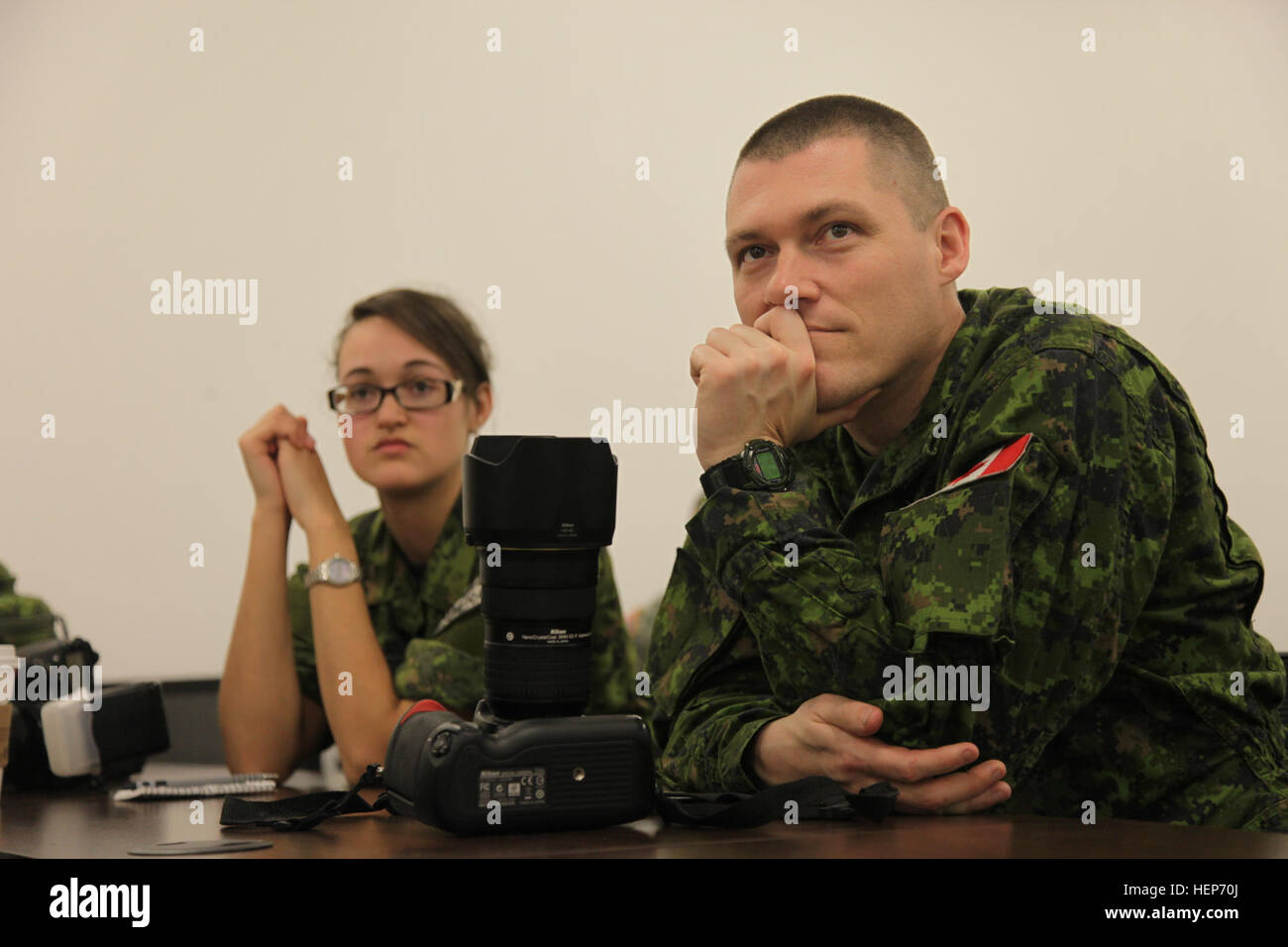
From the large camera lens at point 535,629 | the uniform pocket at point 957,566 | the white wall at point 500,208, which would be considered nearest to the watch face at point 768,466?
the uniform pocket at point 957,566

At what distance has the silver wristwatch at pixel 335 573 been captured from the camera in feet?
5.51

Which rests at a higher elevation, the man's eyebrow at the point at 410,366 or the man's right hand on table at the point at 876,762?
the man's eyebrow at the point at 410,366

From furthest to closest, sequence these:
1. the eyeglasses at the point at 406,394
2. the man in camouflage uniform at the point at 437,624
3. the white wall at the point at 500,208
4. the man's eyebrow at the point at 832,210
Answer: the white wall at the point at 500,208, the eyeglasses at the point at 406,394, the man in camouflage uniform at the point at 437,624, the man's eyebrow at the point at 832,210

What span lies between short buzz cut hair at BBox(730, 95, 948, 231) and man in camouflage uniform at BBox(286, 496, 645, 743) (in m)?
0.68

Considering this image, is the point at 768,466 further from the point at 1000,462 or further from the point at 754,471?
the point at 1000,462

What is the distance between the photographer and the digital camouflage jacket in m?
0.97

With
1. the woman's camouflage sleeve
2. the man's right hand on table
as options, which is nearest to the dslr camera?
the man's right hand on table

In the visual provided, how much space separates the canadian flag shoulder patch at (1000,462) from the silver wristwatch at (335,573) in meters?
0.96

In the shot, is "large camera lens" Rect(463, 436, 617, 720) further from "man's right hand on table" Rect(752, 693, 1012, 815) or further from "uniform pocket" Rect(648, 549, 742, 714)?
"uniform pocket" Rect(648, 549, 742, 714)

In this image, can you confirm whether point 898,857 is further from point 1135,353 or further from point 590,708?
point 590,708

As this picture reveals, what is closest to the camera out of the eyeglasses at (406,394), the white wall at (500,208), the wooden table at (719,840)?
the wooden table at (719,840)

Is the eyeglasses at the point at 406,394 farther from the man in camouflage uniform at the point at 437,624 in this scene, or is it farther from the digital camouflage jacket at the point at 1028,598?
the digital camouflage jacket at the point at 1028,598
